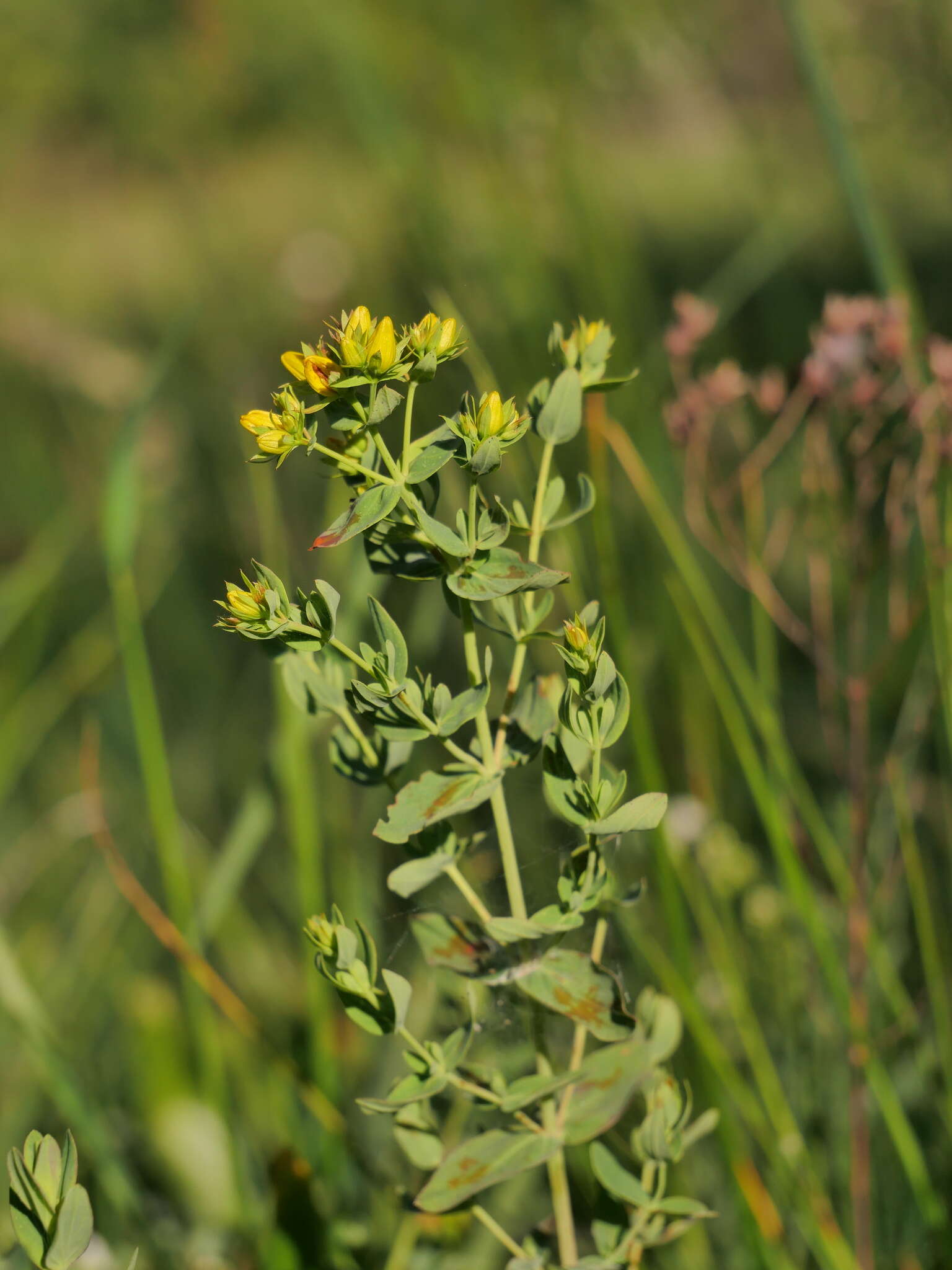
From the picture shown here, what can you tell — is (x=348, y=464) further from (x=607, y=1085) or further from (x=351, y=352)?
(x=607, y=1085)

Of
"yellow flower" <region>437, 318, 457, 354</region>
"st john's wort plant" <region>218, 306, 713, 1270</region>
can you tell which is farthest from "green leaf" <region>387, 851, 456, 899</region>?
"yellow flower" <region>437, 318, 457, 354</region>

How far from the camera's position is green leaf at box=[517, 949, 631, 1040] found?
206mm

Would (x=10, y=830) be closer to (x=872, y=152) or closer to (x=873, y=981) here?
(x=873, y=981)

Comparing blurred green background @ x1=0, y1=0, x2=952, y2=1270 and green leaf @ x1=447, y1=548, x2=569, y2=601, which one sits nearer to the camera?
green leaf @ x1=447, y1=548, x2=569, y2=601

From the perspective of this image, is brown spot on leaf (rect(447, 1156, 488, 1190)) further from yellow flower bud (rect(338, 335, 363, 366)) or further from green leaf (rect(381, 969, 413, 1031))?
yellow flower bud (rect(338, 335, 363, 366))

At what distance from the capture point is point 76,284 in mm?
2188

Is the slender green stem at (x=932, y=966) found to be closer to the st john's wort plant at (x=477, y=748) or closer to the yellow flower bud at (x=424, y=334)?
the st john's wort plant at (x=477, y=748)

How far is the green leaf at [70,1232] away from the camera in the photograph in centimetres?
17

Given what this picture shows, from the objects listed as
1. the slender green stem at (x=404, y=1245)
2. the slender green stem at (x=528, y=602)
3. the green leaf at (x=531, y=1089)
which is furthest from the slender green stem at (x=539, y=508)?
the slender green stem at (x=404, y=1245)

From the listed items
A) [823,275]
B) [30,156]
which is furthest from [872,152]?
[30,156]

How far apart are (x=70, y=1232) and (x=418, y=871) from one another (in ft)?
0.28

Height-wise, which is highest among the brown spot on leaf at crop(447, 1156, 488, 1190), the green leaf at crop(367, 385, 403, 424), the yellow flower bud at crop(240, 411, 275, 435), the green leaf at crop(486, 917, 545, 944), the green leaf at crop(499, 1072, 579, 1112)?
the yellow flower bud at crop(240, 411, 275, 435)

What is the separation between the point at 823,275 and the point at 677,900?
1.19 metres

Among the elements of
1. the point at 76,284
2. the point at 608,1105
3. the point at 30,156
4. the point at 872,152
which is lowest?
the point at 608,1105
